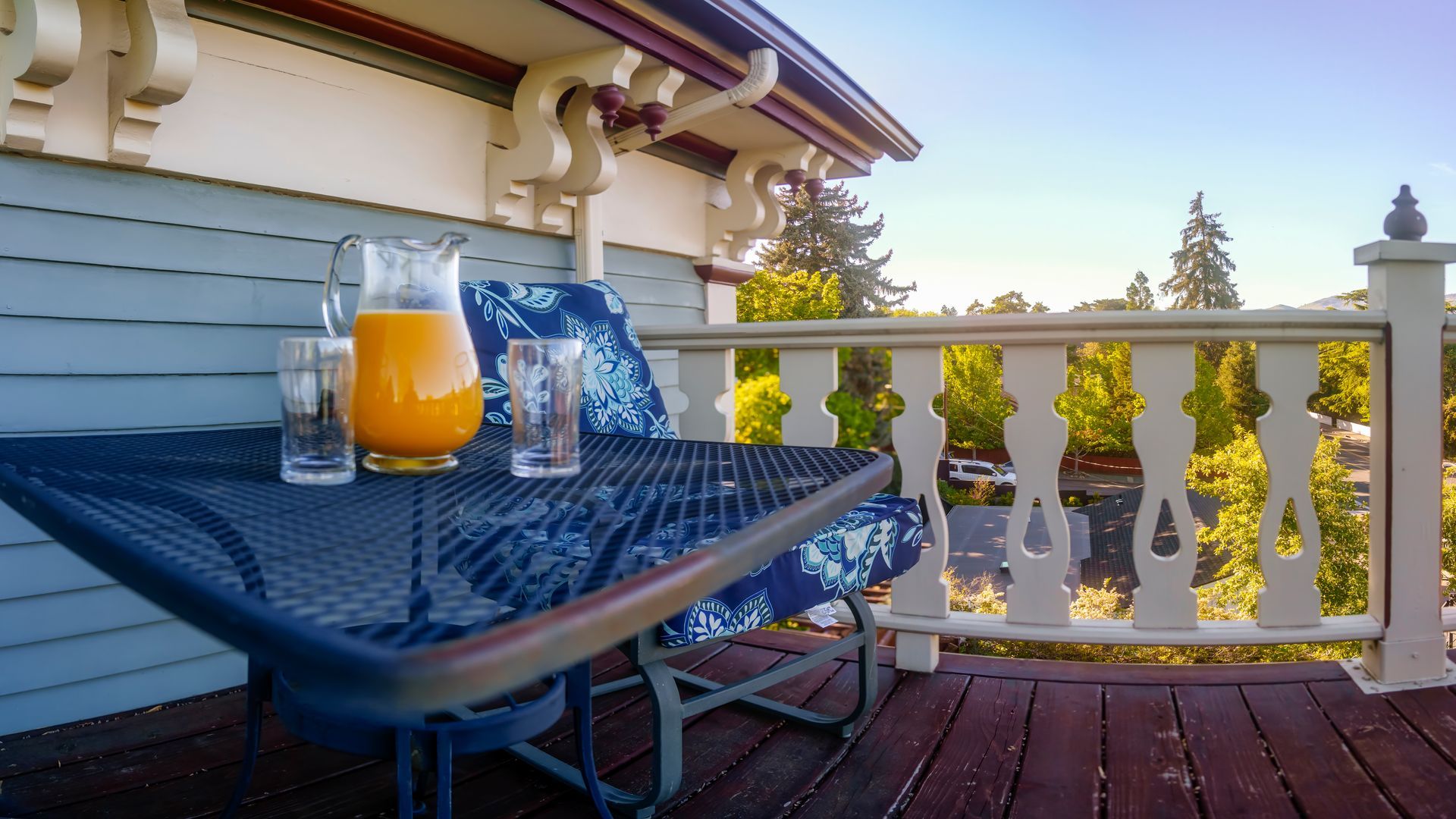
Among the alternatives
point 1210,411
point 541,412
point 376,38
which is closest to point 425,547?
point 541,412

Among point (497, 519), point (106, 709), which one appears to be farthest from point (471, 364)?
point (106, 709)

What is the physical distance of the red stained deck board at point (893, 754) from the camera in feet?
4.59

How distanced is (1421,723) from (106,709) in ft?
9.67

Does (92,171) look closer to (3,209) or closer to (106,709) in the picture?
(3,209)

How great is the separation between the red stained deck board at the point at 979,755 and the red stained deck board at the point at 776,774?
0.62 feet

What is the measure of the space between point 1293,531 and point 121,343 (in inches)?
775

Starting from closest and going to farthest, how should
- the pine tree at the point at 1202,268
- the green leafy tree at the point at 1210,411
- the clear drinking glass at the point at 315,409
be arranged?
the clear drinking glass at the point at 315,409
the green leafy tree at the point at 1210,411
the pine tree at the point at 1202,268

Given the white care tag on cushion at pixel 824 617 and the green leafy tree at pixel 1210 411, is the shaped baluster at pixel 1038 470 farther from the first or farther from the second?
the green leafy tree at pixel 1210 411

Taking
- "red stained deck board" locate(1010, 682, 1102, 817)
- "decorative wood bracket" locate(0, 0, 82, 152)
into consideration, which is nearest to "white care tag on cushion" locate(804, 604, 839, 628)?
"red stained deck board" locate(1010, 682, 1102, 817)

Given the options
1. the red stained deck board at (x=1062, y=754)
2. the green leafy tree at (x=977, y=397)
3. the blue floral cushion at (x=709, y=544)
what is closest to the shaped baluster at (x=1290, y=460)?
the red stained deck board at (x=1062, y=754)

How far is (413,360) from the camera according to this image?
0.83m

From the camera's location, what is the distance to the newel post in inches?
75.3

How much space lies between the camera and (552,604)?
0.44 metres

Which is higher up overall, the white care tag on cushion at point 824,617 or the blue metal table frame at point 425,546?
the blue metal table frame at point 425,546
